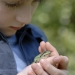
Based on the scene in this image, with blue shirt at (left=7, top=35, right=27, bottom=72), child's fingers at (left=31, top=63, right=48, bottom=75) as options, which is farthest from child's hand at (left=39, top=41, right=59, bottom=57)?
child's fingers at (left=31, top=63, right=48, bottom=75)

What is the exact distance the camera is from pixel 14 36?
149 centimetres

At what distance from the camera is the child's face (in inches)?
52.3

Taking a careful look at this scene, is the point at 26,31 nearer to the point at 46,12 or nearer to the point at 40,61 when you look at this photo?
the point at 40,61

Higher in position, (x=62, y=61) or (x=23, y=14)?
(x=23, y=14)

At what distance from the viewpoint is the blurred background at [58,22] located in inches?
112

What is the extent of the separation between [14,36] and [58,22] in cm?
154

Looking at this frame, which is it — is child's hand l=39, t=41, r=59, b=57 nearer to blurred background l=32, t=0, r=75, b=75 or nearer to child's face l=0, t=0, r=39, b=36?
child's face l=0, t=0, r=39, b=36

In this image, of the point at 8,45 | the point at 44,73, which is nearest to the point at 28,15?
the point at 8,45

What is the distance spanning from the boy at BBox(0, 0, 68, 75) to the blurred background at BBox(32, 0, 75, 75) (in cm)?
137

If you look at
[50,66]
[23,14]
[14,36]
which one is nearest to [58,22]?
[14,36]

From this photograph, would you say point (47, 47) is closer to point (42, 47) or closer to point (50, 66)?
point (42, 47)

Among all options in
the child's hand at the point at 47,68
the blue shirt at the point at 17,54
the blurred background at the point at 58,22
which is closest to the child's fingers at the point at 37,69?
the child's hand at the point at 47,68

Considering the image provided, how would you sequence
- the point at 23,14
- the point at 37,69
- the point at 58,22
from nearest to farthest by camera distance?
the point at 37,69 → the point at 23,14 → the point at 58,22

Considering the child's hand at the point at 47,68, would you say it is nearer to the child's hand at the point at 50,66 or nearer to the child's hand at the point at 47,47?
the child's hand at the point at 50,66
